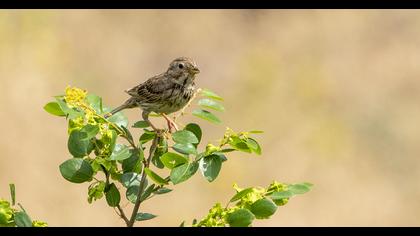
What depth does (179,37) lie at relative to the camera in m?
17.2

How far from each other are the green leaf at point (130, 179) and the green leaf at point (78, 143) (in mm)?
227

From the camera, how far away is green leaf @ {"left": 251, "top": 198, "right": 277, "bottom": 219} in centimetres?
359

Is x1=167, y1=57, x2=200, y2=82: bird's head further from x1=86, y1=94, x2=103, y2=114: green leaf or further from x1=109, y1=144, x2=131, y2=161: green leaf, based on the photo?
x1=109, y1=144, x2=131, y2=161: green leaf

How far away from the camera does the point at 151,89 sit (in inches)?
265

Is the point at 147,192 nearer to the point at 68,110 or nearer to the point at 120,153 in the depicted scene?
the point at 120,153

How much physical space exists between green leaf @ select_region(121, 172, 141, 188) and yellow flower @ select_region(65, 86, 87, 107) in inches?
15.7

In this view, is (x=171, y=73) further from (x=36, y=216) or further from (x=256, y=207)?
(x=36, y=216)

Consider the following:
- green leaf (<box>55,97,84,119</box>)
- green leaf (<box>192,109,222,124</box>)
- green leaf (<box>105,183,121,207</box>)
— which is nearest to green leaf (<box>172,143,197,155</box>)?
green leaf (<box>192,109,222,124</box>)

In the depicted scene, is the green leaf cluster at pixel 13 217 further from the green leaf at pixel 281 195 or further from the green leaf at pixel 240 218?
the green leaf at pixel 281 195

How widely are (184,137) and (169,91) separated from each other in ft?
8.79

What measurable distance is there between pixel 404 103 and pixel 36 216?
23.6 ft

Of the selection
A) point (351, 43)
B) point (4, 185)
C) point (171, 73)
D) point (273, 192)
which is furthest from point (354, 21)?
point (273, 192)

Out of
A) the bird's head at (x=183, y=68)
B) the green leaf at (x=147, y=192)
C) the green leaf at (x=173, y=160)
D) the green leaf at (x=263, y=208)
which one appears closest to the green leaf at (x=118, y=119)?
the green leaf at (x=147, y=192)

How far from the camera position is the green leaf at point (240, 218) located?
348 centimetres
